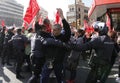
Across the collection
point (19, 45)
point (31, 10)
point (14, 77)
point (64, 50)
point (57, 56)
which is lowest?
point (14, 77)

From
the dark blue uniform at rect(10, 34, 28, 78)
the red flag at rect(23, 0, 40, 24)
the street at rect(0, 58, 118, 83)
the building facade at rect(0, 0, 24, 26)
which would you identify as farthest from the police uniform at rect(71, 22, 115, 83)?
the building facade at rect(0, 0, 24, 26)

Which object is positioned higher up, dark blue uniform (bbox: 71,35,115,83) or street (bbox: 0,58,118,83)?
dark blue uniform (bbox: 71,35,115,83)

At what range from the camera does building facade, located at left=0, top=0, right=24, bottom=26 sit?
501ft

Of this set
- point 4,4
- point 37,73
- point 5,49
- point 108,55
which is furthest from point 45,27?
point 4,4

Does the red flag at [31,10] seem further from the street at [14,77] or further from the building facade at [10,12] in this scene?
the building facade at [10,12]

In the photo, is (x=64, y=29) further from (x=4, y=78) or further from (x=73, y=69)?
(x=4, y=78)

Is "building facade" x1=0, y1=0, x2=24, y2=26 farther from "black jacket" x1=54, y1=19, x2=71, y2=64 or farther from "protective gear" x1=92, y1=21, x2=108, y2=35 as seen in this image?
"protective gear" x1=92, y1=21, x2=108, y2=35

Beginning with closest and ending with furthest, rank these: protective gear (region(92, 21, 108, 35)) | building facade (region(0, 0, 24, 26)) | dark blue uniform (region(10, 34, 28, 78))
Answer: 1. protective gear (region(92, 21, 108, 35))
2. dark blue uniform (region(10, 34, 28, 78))
3. building facade (region(0, 0, 24, 26))

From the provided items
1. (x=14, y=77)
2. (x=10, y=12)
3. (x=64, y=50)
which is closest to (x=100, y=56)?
(x=64, y=50)

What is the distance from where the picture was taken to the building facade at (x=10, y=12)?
15285cm

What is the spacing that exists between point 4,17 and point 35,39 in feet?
478

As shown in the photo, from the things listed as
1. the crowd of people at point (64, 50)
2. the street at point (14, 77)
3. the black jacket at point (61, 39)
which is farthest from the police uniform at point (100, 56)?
the street at point (14, 77)

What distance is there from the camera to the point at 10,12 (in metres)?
165

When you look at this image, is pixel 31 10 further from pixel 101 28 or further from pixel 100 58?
pixel 100 58
